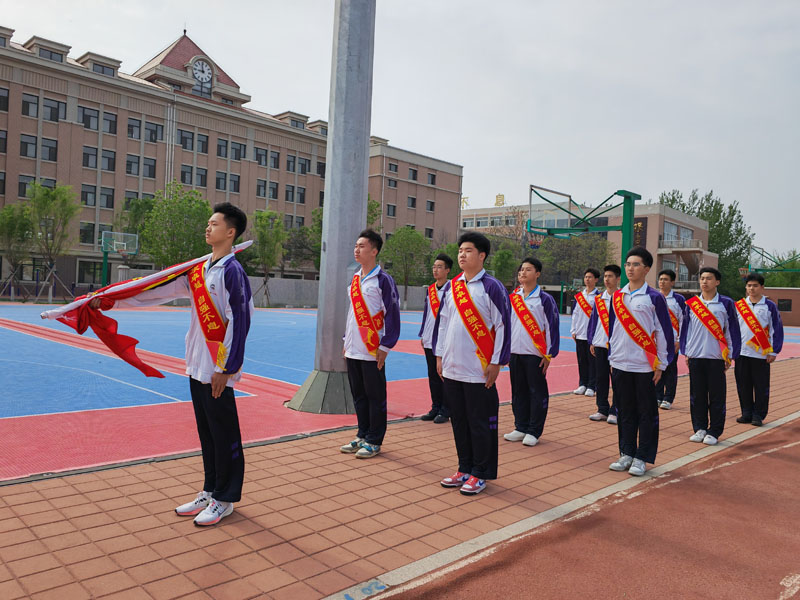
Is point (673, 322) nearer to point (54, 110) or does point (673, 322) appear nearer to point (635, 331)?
point (635, 331)

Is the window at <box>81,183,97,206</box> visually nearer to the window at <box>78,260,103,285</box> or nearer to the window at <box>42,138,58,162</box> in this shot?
the window at <box>42,138,58,162</box>

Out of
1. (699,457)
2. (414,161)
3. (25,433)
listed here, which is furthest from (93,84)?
(699,457)

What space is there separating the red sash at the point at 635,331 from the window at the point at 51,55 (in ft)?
144

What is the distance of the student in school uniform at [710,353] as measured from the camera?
6.90 meters

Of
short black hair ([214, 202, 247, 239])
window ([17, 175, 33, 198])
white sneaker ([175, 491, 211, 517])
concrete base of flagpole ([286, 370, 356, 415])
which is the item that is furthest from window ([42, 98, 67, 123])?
white sneaker ([175, 491, 211, 517])

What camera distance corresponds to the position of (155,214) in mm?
36469

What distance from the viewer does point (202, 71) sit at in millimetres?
48812

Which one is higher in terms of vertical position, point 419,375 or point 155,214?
point 155,214

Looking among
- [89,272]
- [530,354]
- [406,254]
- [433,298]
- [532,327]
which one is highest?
[406,254]

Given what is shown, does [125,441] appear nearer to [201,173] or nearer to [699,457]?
[699,457]

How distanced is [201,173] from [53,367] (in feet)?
128

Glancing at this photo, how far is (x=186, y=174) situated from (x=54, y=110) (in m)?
9.28

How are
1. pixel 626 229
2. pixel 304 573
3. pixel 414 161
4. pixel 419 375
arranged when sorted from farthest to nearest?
1. pixel 414 161
2. pixel 626 229
3. pixel 419 375
4. pixel 304 573

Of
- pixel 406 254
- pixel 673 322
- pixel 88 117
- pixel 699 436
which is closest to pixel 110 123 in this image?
pixel 88 117
